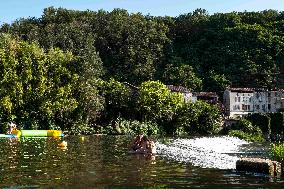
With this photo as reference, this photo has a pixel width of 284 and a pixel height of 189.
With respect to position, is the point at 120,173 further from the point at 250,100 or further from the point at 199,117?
the point at 250,100

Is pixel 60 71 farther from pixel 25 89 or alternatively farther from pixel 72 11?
pixel 72 11

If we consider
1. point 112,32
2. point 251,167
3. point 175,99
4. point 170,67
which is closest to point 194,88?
point 170,67

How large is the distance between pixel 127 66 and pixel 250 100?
35317 mm

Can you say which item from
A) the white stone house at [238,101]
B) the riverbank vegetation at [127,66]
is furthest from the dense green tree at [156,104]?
the white stone house at [238,101]

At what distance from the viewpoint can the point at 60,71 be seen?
79938 mm

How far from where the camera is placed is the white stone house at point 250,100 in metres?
128

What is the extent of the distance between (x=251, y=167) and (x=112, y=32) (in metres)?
112

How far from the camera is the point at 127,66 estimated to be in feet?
435

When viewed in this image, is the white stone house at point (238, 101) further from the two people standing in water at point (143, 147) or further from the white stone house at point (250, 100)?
the two people standing in water at point (143, 147)

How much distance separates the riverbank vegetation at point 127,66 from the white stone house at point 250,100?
339 inches

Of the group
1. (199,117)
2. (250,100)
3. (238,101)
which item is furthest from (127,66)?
(199,117)

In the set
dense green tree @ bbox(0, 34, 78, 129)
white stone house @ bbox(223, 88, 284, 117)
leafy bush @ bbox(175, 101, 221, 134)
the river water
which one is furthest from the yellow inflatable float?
white stone house @ bbox(223, 88, 284, 117)

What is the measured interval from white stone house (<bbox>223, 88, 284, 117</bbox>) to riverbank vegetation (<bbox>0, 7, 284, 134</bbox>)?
8.61m

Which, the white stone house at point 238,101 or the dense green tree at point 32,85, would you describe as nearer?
the dense green tree at point 32,85
